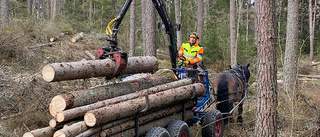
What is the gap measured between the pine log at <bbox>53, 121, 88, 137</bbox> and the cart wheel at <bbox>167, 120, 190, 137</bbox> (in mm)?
1712

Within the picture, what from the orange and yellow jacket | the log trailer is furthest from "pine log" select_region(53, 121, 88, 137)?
the orange and yellow jacket

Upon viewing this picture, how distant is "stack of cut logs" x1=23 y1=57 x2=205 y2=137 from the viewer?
158 inches

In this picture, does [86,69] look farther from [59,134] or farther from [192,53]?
[192,53]

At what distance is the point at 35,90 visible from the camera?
22.8ft

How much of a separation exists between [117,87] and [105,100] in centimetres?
44

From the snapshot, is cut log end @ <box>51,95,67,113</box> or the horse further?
the horse

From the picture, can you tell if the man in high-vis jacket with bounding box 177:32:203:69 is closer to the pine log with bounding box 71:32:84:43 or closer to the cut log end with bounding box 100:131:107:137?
the cut log end with bounding box 100:131:107:137

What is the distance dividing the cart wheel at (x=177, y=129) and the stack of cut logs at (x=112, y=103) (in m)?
0.15

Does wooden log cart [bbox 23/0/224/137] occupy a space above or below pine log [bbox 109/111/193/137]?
above

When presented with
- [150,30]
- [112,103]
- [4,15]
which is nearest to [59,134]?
[112,103]

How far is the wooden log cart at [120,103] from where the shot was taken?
4051 millimetres

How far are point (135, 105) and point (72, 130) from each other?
3.39 feet

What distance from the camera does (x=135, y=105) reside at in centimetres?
450

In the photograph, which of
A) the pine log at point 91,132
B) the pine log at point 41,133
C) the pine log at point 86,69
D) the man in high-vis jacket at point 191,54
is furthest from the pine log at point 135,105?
the man in high-vis jacket at point 191,54
